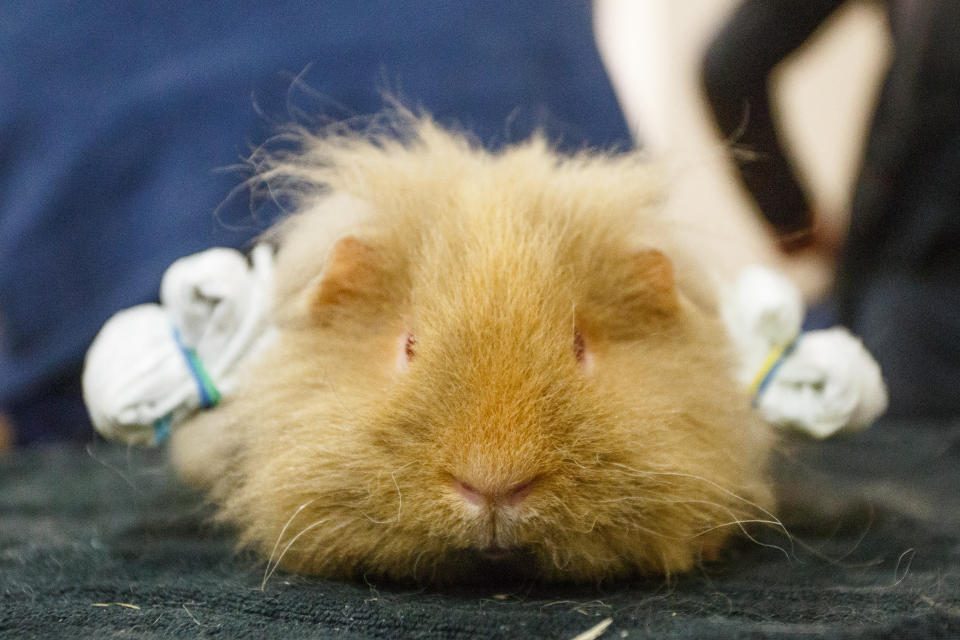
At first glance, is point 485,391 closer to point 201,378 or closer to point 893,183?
point 201,378

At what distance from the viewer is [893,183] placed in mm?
1813

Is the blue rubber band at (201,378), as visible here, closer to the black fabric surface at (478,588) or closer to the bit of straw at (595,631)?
the black fabric surface at (478,588)

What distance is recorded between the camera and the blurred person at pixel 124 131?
188 centimetres

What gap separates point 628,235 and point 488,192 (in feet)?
0.64

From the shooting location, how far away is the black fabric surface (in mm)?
769

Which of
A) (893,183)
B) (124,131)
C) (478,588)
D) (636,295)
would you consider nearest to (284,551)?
(478,588)

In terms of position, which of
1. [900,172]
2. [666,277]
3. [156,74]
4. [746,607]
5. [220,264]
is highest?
[156,74]

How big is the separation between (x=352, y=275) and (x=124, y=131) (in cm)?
124

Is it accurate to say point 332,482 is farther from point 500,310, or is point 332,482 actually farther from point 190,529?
point 190,529

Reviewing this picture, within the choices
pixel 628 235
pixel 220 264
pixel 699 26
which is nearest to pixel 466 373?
pixel 628 235

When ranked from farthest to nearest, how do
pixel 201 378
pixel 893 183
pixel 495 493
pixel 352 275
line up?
1. pixel 893 183
2. pixel 201 378
3. pixel 352 275
4. pixel 495 493

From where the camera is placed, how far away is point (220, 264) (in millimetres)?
1103

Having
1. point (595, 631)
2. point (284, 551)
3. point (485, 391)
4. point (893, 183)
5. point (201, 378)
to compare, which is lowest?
point (595, 631)

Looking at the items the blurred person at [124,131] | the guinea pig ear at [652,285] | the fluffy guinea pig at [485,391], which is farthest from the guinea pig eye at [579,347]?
the blurred person at [124,131]
